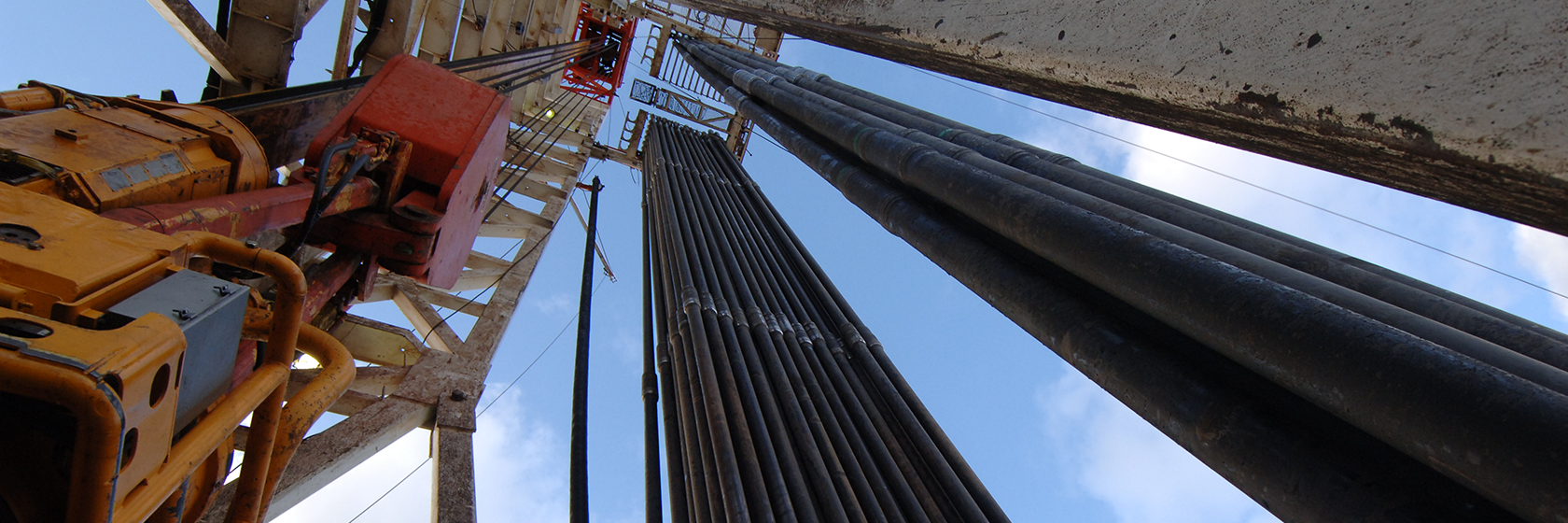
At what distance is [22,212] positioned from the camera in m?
1.22

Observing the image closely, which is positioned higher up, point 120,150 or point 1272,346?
point 1272,346

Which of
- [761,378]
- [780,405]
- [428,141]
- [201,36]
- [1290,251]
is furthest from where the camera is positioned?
[761,378]

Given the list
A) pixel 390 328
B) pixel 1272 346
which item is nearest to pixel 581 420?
pixel 1272 346

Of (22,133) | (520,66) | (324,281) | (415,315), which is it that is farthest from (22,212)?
(520,66)

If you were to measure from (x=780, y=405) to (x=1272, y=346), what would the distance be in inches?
119

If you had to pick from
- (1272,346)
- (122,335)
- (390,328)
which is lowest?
(390,328)

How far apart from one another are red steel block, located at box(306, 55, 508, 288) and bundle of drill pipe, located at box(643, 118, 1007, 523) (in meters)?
1.58

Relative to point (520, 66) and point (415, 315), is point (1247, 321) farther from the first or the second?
point (520, 66)

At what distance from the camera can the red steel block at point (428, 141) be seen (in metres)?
2.87

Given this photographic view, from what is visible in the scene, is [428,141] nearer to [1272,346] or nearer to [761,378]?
[761,378]

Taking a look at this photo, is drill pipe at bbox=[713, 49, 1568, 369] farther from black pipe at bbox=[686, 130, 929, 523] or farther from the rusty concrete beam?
the rusty concrete beam

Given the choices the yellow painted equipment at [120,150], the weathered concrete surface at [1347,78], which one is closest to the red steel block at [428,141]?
the yellow painted equipment at [120,150]

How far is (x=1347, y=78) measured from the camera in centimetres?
126

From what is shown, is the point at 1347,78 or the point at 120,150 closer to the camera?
the point at 1347,78
